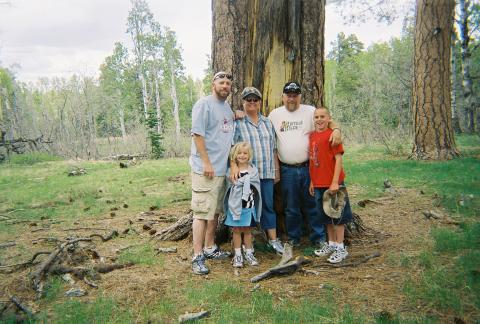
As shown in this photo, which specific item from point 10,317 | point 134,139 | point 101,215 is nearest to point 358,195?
point 101,215

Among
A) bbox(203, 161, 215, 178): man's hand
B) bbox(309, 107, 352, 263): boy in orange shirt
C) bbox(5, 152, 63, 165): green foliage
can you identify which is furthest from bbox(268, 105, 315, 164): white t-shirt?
bbox(5, 152, 63, 165): green foliage

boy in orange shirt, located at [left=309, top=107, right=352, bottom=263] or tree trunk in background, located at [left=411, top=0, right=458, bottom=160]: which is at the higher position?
tree trunk in background, located at [left=411, top=0, right=458, bottom=160]

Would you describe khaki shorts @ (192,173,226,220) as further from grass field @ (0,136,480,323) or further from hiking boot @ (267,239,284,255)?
hiking boot @ (267,239,284,255)

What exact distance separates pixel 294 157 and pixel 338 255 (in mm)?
1243

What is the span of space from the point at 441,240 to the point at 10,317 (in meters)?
4.36

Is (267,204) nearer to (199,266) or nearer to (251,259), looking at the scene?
(251,259)

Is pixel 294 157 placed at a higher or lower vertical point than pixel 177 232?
higher

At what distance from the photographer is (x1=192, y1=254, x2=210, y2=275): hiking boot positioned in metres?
3.88

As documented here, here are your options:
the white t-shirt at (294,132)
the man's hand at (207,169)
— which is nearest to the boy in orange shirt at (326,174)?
the white t-shirt at (294,132)

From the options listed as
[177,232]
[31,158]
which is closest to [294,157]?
[177,232]

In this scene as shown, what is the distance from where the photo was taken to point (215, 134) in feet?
13.7

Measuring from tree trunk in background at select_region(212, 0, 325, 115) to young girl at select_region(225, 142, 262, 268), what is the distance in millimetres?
901

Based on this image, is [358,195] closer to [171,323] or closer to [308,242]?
[308,242]

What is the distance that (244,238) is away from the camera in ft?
13.9
